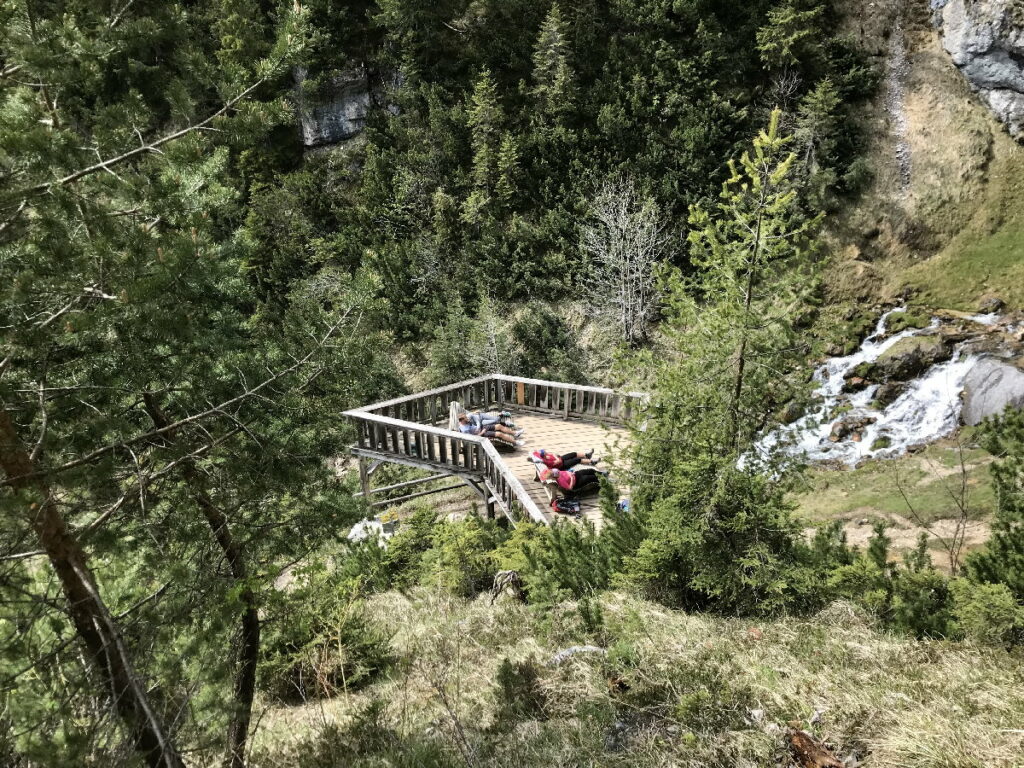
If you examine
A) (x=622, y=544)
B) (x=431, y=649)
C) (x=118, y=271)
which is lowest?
(x=431, y=649)

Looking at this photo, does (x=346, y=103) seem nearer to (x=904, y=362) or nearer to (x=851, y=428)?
(x=851, y=428)

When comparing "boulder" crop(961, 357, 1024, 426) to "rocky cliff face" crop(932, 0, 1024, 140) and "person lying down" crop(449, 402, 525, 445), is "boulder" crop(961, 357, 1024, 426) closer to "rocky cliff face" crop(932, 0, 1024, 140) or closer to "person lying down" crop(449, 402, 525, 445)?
"rocky cliff face" crop(932, 0, 1024, 140)

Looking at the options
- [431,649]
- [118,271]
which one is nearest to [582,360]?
[431,649]

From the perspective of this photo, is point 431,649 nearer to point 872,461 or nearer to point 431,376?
point 872,461

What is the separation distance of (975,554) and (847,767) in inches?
133

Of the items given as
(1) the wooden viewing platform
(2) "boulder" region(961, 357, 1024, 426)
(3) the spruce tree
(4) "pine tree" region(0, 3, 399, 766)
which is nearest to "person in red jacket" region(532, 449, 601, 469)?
(1) the wooden viewing platform

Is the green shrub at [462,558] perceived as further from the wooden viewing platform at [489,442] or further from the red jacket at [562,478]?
the red jacket at [562,478]

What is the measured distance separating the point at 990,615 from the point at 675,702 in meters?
2.70

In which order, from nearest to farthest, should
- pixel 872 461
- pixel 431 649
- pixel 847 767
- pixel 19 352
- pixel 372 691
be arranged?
pixel 19 352 < pixel 847 767 < pixel 372 691 < pixel 431 649 < pixel 872 461

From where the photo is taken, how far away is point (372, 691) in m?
4.96

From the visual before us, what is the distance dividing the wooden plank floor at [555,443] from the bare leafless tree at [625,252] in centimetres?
771

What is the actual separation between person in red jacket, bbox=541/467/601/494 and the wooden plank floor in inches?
12.4

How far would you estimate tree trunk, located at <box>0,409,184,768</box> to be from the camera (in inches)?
97.3

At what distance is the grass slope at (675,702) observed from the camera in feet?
9.82
